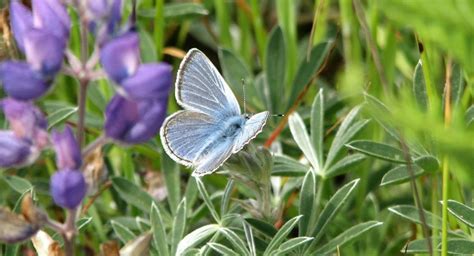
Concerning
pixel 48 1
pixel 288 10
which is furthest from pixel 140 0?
pixel 48 1

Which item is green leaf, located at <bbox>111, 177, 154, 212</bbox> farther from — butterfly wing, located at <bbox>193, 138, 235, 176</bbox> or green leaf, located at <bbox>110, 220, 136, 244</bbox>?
butterfly wing, located at <bbox>193, 138, 235, 176</bbox>

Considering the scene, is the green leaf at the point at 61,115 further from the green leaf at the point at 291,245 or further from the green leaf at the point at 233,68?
the green leaf at the point at 291,245

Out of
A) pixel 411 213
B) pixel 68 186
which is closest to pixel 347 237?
pixel 411 213

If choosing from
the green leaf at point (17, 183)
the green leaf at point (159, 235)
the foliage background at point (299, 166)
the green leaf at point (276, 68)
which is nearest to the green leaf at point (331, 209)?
the foliage background at point (299, 166)

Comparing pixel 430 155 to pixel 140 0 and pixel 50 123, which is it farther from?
pixel 140 0

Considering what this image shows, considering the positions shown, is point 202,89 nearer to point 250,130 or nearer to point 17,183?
point 250,130

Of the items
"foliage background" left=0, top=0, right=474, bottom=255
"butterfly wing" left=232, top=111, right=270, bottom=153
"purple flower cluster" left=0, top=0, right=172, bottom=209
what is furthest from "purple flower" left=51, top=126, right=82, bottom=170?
"butterfly wing" left=232, top=111, right=270, bottom=153
